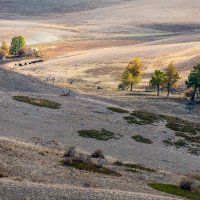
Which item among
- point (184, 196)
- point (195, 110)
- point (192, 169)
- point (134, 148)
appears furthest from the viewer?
point (195, 110)

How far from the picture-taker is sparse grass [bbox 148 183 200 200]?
36.2m

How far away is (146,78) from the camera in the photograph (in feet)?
494

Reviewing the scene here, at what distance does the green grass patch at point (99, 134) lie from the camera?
56.5 m

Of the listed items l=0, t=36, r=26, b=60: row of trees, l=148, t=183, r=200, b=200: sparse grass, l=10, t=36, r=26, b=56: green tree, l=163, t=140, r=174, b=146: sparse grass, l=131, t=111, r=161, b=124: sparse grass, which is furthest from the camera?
l=10, t=36, r=26, b=56: green tree

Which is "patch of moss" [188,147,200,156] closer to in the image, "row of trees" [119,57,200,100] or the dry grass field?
the dry grass field

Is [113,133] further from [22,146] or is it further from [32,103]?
[22,146]

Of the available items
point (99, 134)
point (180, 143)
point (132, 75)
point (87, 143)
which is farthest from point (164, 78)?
point (87, 143)

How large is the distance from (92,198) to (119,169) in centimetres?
1511

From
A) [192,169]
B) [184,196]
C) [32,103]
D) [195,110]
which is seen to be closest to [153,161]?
[192,169]

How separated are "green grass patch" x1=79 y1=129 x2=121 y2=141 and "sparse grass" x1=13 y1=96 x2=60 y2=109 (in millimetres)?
11215

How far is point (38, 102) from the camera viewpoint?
68.4m

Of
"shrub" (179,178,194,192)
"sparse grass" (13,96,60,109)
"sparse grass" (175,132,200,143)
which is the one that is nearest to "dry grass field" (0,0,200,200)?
"sparse grass" (13,96,60,109)

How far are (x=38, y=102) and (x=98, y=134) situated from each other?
1455cm

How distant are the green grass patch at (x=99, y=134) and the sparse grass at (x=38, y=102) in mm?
11215
